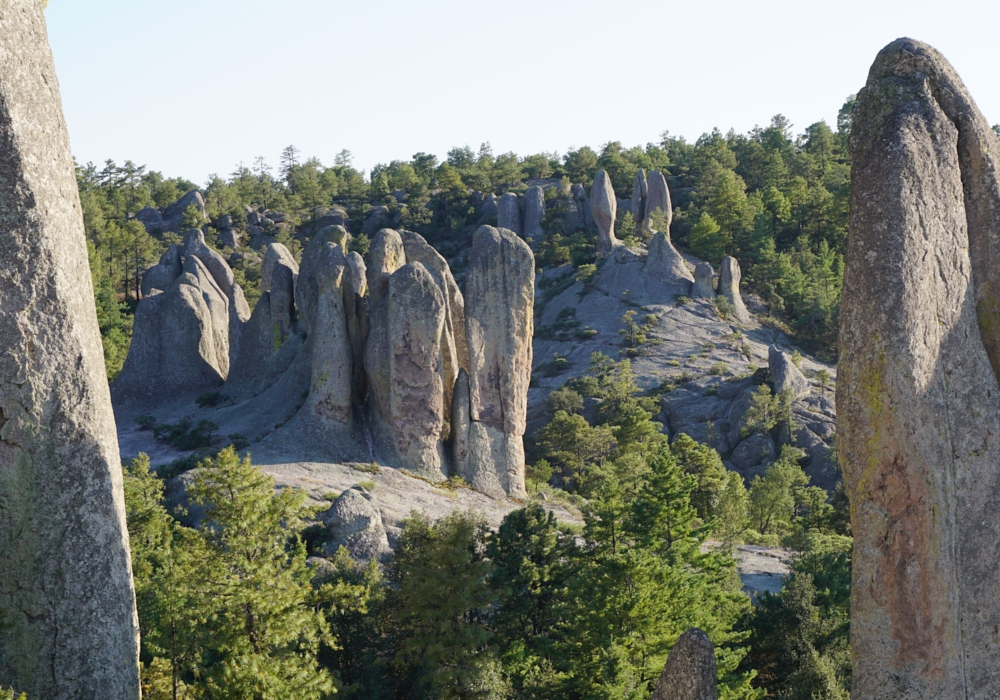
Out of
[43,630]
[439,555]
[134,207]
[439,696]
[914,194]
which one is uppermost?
[134,207]

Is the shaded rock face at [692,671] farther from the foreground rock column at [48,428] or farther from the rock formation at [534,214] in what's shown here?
the rock formation at [534,214]

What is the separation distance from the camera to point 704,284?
64.4m

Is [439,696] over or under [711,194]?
under

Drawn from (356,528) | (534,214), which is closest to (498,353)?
(356,528)

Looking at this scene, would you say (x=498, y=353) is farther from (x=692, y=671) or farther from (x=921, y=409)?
(x=921, y=409)

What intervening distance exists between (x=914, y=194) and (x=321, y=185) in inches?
3966

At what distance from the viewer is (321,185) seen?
344 feet

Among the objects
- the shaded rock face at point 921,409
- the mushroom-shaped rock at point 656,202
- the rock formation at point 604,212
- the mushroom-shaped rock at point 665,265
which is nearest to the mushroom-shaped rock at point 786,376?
the mushroom-shaped rock at point 665,265

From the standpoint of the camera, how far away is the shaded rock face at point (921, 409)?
331 inches

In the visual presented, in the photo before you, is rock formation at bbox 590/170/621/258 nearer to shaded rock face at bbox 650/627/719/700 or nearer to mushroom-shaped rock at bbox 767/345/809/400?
mushroom-shaped rock at bbox 767/345/809/400

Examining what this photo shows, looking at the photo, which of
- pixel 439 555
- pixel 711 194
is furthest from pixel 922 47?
pixel 711 194

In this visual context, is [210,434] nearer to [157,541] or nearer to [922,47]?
[157,541]

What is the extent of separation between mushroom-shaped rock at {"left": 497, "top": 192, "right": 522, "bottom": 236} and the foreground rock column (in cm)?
7447

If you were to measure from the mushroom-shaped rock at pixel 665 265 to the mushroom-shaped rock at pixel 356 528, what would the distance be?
42854mm
